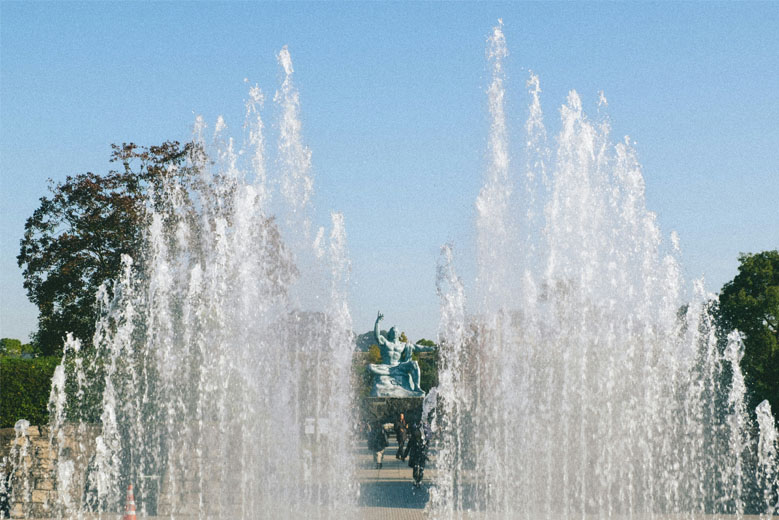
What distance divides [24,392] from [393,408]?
569 inches

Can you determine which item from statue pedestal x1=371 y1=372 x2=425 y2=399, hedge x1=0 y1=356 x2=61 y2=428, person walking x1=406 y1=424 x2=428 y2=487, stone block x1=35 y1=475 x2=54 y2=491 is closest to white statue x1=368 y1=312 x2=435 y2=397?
statue pedestal x1=371 y1=372 x2=425 y2=399

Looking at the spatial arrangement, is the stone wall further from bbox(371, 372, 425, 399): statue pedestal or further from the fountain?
bbox(371, 372, 425, 399): statue pedestal

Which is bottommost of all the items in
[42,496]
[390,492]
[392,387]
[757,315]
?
[390,492]

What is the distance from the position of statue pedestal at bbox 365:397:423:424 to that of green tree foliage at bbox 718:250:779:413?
16.4m

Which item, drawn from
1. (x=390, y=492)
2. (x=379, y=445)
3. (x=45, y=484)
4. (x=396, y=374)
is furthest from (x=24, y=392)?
(x=396, y=374)

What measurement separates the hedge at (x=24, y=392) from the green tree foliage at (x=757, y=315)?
29.8m

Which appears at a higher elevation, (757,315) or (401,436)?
(757,315)

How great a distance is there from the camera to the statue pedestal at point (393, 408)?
28578 millimetres

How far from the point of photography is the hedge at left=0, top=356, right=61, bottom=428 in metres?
16.5

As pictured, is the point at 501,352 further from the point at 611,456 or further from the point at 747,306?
the point at 747,306

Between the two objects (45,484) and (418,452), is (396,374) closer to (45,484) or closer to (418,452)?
(418,452)

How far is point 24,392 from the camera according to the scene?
16.7m

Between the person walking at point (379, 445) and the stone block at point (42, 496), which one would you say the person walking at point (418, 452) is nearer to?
the person walking at point (379, 445)

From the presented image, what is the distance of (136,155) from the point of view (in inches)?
Result: 1209
